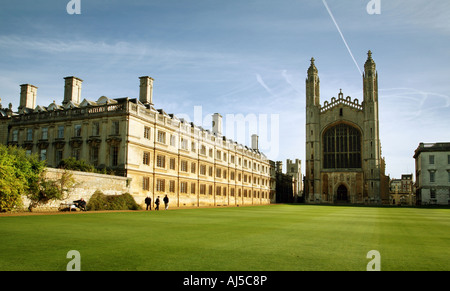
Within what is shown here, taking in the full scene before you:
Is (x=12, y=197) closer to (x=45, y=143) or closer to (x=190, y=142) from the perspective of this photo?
(x=45, y=143)

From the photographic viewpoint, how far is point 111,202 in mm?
30109

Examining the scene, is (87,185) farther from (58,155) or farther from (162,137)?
(162,137)

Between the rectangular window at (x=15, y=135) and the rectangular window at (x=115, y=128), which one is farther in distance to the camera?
the rectangular window at (x=15, y=135)

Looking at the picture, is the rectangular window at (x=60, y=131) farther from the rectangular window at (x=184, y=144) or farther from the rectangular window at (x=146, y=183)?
the rectangular window at (x=184, y=144)

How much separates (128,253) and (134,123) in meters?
29.1

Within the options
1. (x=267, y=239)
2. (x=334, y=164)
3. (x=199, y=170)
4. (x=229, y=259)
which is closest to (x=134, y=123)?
(x=199, y=170)

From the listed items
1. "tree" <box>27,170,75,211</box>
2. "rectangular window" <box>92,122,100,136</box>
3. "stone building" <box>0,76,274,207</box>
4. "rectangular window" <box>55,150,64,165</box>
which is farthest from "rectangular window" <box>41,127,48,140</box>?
"tree" <box>27,170,75,211</box>

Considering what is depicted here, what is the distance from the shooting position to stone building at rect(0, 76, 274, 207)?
35.9m

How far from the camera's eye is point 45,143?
39.2 metres

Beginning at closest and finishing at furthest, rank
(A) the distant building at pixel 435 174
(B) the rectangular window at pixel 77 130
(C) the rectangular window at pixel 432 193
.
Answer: (B) the rectangular window at pixel 77 130
(A) the distant building at pixel 435 174
(C) the rectangular window at pixel 432 193

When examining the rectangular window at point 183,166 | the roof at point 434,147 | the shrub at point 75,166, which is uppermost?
the roof at point 434,147

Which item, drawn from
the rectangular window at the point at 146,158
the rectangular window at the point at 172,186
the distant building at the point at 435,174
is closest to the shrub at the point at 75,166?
the rectangular window at the point at 146,158

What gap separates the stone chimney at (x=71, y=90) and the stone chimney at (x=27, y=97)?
586 centimetres

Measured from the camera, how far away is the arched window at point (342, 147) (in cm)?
7625
